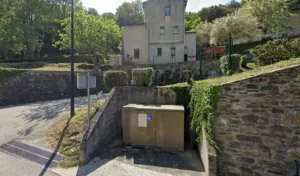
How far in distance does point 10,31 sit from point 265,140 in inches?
1025

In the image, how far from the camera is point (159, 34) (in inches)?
771

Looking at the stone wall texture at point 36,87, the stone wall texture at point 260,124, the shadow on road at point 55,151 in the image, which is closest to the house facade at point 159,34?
the stone wall texture at point 36,87

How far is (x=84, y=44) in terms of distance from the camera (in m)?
15.6

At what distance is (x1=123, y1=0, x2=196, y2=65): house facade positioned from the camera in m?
19.3

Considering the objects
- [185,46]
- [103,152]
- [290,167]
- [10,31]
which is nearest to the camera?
[290,167]

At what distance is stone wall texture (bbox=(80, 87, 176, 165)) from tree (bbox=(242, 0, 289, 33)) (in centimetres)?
2181

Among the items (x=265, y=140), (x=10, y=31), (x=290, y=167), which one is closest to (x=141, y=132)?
(x=265, y=140)

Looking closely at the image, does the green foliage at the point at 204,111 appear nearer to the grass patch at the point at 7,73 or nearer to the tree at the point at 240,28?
the grass patch at the point at 7,73

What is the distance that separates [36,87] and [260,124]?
627 inches

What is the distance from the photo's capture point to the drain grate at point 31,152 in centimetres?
480

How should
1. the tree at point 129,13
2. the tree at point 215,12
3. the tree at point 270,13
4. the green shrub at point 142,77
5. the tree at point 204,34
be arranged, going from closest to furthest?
the green shrub at point 142,77 < the tree at point 270,13 < the tree at point 204,34 < the tree at point 215,12 < the tree at point 129,13

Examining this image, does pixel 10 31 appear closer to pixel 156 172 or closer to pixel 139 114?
pixel 139 114

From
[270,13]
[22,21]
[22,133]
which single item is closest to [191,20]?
[270,13]

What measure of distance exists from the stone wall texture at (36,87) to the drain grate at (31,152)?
8.97 meters
